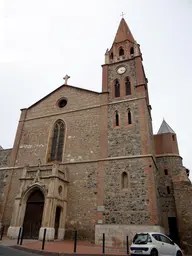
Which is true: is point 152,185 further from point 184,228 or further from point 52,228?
point 52,228

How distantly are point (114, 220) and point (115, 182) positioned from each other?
2.57 m

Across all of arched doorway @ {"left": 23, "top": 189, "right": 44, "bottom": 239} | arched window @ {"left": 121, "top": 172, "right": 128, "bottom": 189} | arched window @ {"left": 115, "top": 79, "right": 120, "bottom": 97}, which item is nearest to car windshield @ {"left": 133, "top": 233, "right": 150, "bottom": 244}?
arched window @ {"left": 121, "top": 172, "right": 128, "bottom": 189}

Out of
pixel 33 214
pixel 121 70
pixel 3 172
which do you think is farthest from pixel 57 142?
pixel 121 70

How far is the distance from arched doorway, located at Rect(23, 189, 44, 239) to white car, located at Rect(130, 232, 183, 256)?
26.6 feet

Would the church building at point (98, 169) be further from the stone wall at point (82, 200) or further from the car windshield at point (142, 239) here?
the car windshield at point (142, 239)

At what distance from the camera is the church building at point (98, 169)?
532 inches

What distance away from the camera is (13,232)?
45.6 ft

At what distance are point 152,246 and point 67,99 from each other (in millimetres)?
15692

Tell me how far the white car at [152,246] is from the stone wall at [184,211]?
5294 mm

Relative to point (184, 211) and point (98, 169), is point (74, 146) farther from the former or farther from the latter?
point (184, 211)

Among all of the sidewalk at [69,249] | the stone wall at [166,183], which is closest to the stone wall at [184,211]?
the stone wall at [166,183]

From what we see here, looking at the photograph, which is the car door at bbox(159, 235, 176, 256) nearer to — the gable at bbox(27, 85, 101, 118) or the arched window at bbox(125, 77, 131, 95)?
the arched window at bbox(125, 77, 131, 95)

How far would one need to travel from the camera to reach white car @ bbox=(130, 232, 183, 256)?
842cm

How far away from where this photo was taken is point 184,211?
15.0 m
